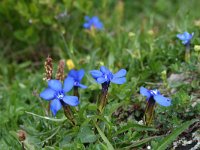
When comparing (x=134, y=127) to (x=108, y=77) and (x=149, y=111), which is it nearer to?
(x=149, y=111)

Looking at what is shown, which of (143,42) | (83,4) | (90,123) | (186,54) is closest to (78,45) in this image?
(83,4)

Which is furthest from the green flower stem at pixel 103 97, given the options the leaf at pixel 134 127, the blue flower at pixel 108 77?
the leaf at pixel 134 127

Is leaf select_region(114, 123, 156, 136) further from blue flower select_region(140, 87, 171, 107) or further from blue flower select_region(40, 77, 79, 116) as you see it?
blue flower select_region(40, 77, 79, 116)

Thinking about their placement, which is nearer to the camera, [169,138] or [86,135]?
[169,138]

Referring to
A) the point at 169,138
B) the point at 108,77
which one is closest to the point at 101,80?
the point at 108,77

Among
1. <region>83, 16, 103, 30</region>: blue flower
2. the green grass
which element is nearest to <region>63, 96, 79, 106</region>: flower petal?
the green grass

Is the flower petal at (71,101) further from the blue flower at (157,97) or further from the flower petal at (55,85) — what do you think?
the blue flower at (157,97)
